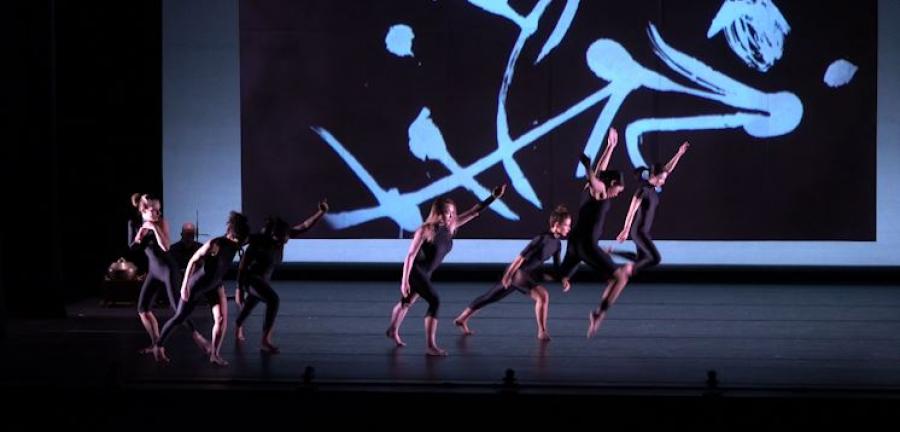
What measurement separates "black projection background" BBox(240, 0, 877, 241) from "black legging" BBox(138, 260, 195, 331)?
499 centimetres

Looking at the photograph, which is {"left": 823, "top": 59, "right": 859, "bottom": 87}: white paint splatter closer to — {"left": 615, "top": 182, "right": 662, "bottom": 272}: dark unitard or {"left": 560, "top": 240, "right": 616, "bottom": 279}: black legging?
{"left": 615, "top": 182, "right": 662, "bottom": 272}: dark unitard

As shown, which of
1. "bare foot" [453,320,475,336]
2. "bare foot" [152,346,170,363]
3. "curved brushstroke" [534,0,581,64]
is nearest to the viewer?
"bare foot" [152,346,170,363]

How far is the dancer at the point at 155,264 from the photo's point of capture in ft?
29.9

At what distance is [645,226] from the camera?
10.7 m

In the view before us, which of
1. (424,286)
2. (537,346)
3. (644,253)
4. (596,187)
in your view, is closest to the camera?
(424,286)

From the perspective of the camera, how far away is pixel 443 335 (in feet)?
33.6

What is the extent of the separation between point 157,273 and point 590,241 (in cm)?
323

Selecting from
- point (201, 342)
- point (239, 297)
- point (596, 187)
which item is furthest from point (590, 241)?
point (201, 342)

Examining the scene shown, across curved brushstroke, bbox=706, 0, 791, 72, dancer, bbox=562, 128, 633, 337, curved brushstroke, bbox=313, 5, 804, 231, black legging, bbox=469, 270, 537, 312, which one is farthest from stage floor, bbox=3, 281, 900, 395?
curved brushstroke, bbox=706, 0, 791, 72

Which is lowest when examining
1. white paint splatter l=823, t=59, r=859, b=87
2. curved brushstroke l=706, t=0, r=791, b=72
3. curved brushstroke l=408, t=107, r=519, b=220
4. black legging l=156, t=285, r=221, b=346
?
black legging l=156, t=285, r=221, b=346

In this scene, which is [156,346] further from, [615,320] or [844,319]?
[844,319]

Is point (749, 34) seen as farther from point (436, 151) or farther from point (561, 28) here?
point (436, 151)

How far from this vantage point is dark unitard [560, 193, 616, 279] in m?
9.76

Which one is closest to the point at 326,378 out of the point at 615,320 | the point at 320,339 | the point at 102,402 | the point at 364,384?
the point at 364,384
